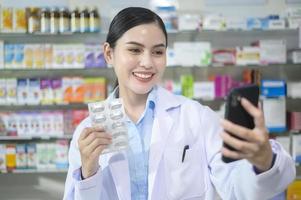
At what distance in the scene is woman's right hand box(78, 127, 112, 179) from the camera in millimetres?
1257

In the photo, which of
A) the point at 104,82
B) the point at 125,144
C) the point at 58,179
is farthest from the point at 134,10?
the point at 58,179

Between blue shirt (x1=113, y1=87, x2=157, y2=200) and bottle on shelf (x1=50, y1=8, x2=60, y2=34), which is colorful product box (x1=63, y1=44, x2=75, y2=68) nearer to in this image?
bottle on shelf (x1=50, y1=8, x2=60, y2=34)

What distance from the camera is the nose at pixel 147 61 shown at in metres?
1.41

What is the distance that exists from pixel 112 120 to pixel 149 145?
9.5 inches

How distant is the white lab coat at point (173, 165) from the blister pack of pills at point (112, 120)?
4.7 inches

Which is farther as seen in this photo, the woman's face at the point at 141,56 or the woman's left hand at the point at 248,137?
the woman's face at the point at 141,56

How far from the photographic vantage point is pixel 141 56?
143 centimetres

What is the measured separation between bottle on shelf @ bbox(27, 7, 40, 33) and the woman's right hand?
2.95m

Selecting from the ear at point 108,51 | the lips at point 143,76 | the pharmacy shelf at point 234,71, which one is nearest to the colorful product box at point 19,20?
the pharmacy shelf at point 234,71

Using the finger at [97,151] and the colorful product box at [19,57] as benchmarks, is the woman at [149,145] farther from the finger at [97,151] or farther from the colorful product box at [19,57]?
the colorful product box at [19,57]

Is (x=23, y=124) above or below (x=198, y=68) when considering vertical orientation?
below

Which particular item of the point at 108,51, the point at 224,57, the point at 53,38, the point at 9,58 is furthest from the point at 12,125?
the point at 108,51

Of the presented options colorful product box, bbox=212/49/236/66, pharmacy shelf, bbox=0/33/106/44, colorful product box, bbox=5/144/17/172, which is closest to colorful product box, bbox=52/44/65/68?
pharmacy shelf, bbox=0/33/106/44

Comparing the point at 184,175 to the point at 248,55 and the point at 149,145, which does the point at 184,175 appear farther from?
the point at 248,55
